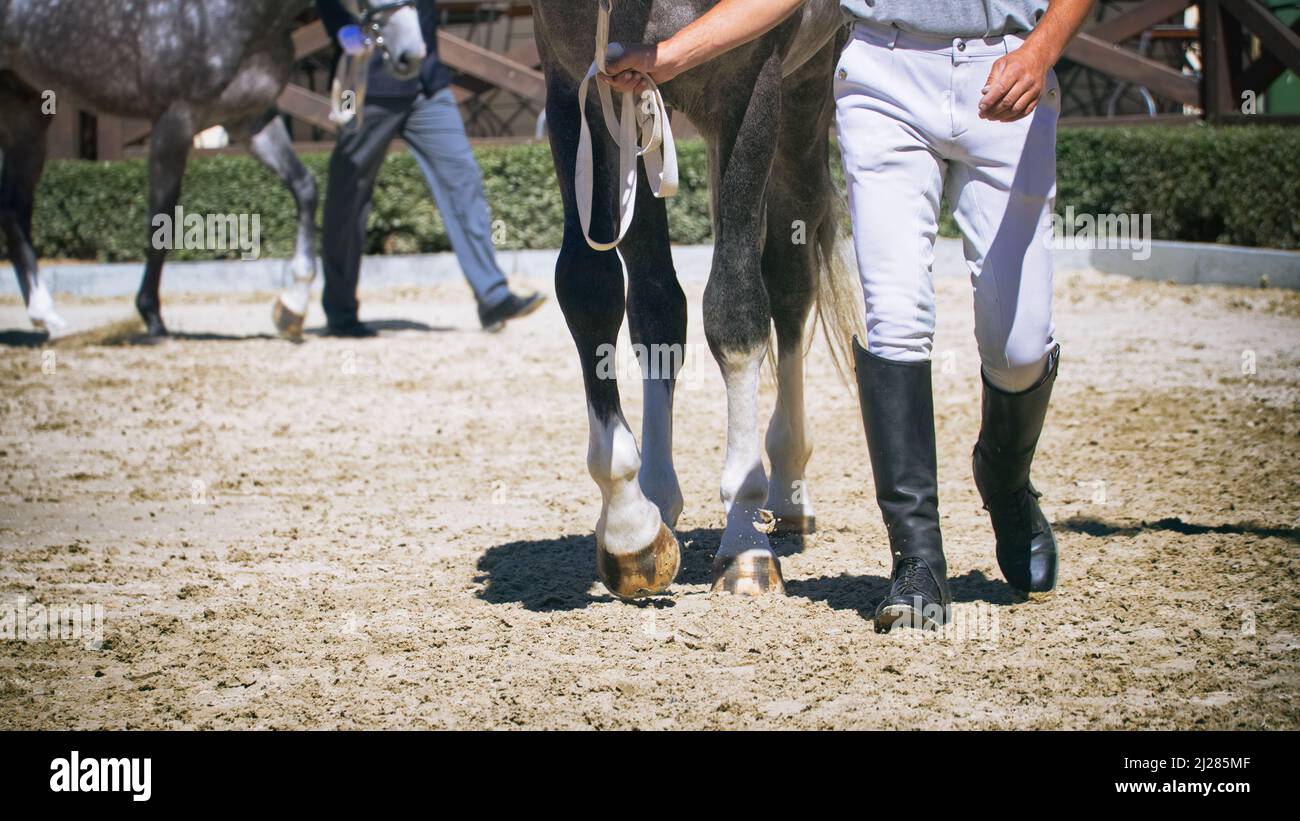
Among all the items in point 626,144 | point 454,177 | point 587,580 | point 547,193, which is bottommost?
point 587,580

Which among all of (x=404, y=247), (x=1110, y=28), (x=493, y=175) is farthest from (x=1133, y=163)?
(x=404, y=247)

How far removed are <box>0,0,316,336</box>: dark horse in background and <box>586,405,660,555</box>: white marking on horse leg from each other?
5227mm

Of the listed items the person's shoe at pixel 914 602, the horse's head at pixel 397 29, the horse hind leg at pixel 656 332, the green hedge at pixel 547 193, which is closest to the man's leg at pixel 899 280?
the person's shoe at pixel 914 602

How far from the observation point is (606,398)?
10.8ft

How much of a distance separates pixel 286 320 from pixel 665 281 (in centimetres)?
499

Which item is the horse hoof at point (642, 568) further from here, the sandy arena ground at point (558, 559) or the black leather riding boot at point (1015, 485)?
the black leather riding boot at point (1015, 485)

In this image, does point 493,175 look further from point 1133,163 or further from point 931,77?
point 931,77

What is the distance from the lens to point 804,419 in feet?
13.2

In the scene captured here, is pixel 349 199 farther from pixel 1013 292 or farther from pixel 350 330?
pixel 1013 292

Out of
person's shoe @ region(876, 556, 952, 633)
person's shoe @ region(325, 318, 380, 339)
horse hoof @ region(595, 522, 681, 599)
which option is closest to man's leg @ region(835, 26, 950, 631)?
person's shoe @ region(876, 556, 952, 633)

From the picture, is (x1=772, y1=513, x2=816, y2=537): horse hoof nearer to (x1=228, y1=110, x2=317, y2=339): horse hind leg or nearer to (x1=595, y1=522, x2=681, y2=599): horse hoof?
(x1=595, y1=522, x2=681, y2=599): horse hoof

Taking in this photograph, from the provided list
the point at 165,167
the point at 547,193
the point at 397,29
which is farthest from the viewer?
the point at 547,193

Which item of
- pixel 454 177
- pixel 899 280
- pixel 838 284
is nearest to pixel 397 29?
pixel 454 177

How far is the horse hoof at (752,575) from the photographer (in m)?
3.36
